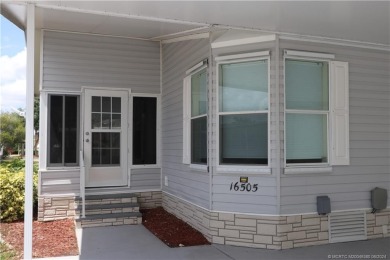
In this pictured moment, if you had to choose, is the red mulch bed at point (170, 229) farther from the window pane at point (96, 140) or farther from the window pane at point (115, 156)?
the window pane at point (96, 140)

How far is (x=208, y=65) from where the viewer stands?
5227 millimetres

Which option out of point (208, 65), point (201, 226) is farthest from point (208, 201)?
point (208, 65)

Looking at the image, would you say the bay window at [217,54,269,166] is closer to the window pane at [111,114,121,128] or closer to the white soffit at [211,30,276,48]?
the white soffit at [211,30,276,48]

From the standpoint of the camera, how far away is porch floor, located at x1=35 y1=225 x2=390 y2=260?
14.8 ft

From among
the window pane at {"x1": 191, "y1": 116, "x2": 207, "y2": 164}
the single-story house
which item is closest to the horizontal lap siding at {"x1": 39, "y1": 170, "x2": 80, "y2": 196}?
the single-story house

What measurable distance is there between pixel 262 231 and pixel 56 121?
4109mm

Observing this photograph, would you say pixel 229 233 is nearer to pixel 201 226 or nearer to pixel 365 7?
pixel 201 226

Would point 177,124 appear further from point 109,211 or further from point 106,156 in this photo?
point 109,211

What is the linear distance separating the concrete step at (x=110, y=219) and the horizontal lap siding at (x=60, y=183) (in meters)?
0.74

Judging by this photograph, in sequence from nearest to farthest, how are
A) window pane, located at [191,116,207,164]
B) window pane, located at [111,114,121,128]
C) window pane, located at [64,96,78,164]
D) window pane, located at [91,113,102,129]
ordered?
window pane, located at [191,116,207,164], window pane, located at [64,96,78,164], window pane, located at [91,113,102,129], window pane, located at [111,114,121,128]

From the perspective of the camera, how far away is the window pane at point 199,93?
5520 mm

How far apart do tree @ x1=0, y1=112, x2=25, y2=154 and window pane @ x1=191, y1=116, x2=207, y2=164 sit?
13688 mm

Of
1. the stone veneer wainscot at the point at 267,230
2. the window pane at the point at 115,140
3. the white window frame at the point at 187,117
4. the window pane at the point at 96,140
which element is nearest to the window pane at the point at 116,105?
the window pane at the point at 115,140

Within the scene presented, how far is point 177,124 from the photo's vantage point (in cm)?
646
